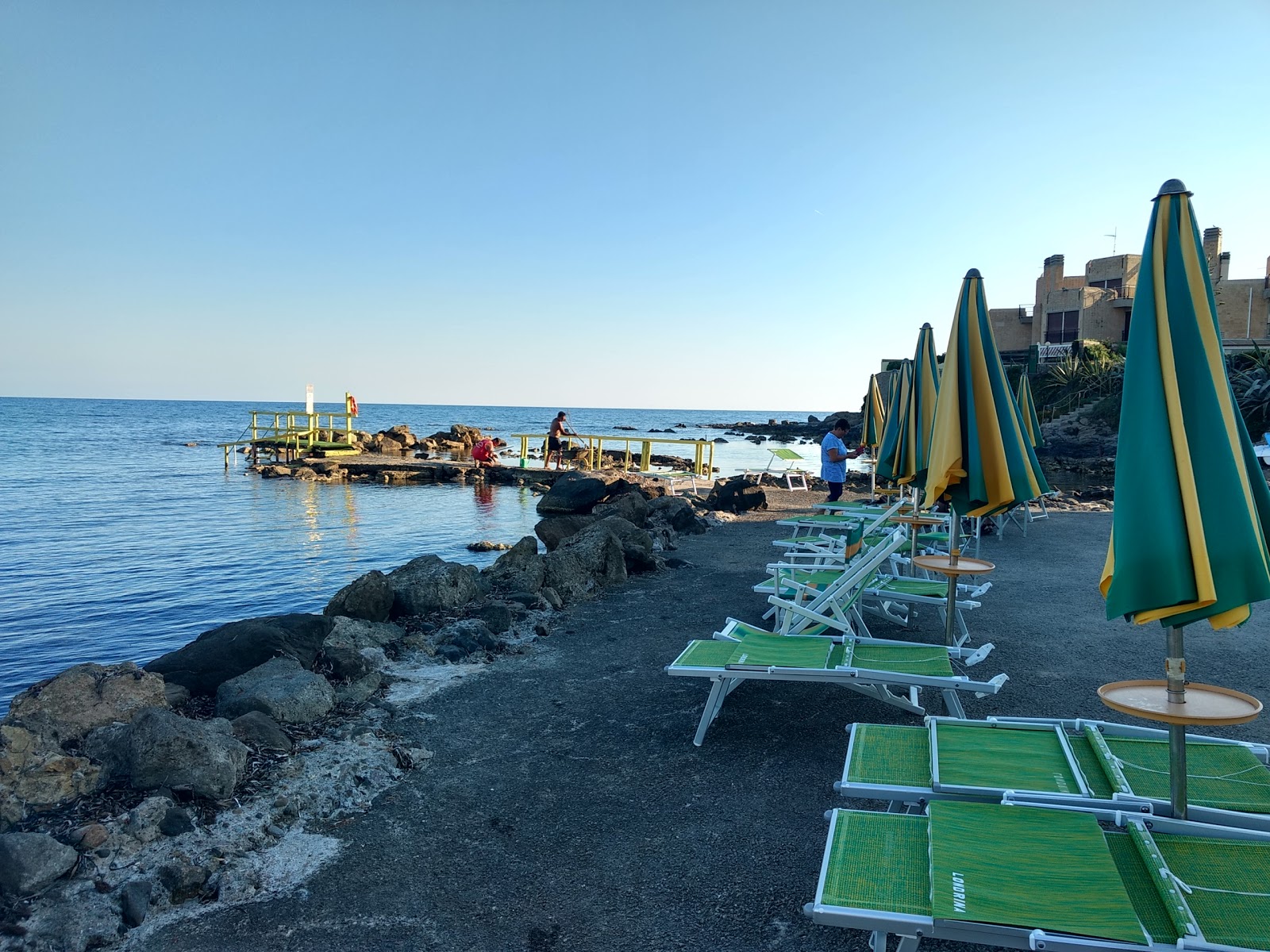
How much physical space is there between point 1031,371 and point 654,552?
33.0m

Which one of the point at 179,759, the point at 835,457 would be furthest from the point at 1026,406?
the point at 179,759

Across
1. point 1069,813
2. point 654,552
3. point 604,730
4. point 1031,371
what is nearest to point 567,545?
point 654,552

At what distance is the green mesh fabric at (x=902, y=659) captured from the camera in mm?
4434

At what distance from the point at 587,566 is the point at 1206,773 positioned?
6.33 metres

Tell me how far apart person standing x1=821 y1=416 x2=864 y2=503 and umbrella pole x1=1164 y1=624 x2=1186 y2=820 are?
8667 millimetres

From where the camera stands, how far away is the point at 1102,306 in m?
38.4

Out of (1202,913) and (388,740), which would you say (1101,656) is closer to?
A: (1202,913)

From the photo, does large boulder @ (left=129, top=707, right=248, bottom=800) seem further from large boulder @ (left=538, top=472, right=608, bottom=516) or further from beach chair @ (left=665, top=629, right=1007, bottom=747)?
large boulder @ (left=538, top=472, right=608, bottom=516)

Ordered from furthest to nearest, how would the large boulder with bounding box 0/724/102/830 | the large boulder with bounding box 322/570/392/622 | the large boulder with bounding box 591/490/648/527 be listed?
the large boulder with bounding box 591/490/648/527 < the large boulder with bounding box 322/570/392/622 < the large boulder with bounding box 0/724/102/830

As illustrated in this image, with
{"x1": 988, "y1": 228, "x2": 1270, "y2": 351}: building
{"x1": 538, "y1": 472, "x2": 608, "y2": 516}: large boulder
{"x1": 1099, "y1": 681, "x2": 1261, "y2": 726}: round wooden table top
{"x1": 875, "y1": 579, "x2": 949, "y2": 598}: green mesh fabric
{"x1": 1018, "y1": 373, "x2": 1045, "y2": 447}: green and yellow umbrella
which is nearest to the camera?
{"x1": 1099, "y1": 681, "x2": 1261, "y2": 726}: round wooden table top

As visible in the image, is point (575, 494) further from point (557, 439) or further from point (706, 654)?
point (706, 654)

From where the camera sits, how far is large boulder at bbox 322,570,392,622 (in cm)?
742

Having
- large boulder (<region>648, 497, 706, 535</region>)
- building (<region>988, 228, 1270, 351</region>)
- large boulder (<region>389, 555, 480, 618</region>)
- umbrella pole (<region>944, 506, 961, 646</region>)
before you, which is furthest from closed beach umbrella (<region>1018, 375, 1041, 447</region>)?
building (<region>988, 228, 1270, 351</region>)

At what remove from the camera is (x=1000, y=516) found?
12.5 meters
